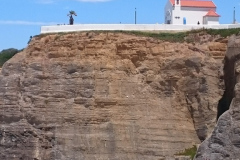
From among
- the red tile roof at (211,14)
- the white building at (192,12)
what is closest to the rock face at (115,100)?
the red tile roof at (211,14)

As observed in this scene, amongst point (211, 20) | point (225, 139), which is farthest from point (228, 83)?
point (211, 20)

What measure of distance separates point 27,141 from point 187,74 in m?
7.35

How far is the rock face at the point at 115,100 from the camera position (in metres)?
29.3

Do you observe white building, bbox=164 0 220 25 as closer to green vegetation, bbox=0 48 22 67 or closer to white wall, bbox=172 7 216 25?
white wall, bbox=172 7 216 25

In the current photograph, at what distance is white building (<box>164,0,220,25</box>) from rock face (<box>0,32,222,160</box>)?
7022mm

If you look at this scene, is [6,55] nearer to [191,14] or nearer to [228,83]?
[191,14]

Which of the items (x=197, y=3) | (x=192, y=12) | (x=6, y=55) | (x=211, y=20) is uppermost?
(x=197, y=3)

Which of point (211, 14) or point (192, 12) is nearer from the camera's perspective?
point (211, 14)

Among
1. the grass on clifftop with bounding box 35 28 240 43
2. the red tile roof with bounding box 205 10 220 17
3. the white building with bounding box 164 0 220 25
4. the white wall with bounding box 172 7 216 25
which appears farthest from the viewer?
the white wall with bounding box 172 7 216 25

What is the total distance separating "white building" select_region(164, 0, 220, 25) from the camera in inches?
1444

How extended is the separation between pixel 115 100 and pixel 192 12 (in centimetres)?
953

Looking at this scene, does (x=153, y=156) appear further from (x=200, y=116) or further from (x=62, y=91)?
(x=62, y=91)

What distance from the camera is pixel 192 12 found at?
1474 inches

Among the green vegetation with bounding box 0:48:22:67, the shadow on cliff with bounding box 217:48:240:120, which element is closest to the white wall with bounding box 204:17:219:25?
the shadow on cliff with bounding box 217:48:240:120
